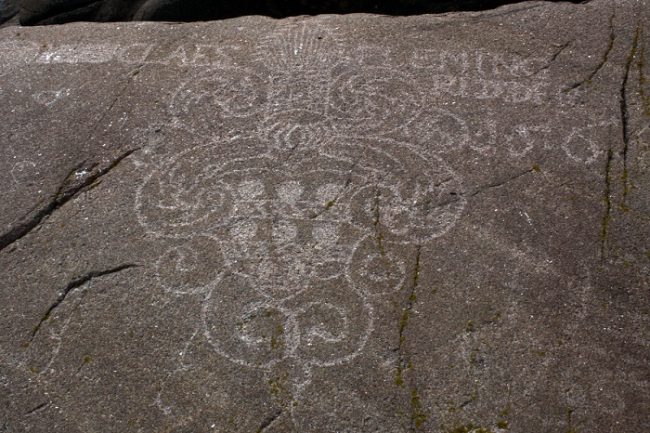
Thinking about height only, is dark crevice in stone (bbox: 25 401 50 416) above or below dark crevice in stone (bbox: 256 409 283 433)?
above

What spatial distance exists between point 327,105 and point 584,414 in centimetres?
131

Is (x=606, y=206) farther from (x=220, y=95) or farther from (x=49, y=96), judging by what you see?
(x=49, y=96)

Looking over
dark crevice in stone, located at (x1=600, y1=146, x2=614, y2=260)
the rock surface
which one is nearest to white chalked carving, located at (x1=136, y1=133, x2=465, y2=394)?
the rock surface

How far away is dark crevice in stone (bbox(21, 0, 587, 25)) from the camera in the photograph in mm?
3486

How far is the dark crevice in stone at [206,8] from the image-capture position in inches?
137

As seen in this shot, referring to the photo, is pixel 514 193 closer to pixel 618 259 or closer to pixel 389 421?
pixel 618 259

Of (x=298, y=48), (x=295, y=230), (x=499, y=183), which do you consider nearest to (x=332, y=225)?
(x=295, y=230)

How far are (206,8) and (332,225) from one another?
1504mm

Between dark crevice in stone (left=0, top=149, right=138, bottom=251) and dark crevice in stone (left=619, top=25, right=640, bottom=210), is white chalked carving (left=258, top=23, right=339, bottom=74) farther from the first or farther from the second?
dark crevice in stone (left=619, top=25, right=640, bottom=210)

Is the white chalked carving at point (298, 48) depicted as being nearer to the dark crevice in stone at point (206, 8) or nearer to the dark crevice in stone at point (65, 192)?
the dark crevice in stone at point (206, 8)

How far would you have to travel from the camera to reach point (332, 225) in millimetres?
2375

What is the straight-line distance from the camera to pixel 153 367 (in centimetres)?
208

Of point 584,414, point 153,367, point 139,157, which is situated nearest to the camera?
point 584,414

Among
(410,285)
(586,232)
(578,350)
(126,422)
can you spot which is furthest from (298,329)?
(586,232)
